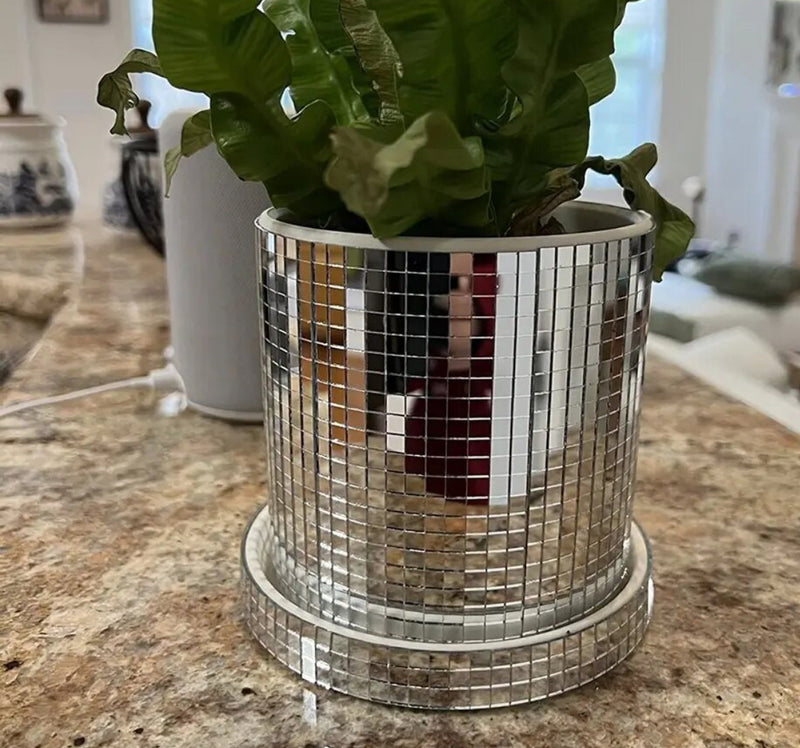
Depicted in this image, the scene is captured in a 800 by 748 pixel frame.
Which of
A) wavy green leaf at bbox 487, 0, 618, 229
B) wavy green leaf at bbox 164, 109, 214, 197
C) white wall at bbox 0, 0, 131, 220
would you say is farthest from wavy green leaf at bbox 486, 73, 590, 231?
white wall at bbox 0, 0, 131, 220

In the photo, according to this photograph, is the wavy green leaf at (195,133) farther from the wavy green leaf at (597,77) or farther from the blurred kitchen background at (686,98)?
the blurred kitchen background at (686,98)

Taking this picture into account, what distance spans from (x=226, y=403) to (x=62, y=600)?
0.30 meters

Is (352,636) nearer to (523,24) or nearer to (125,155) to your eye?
(523,24)

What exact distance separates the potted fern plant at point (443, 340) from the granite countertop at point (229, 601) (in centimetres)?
2

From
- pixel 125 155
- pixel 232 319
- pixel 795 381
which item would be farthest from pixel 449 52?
pixel 795 381

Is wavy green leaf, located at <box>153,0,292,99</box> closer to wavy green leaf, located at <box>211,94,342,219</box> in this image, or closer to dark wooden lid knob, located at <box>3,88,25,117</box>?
wavy green leaf, located at <box>211,94,342,219</box>

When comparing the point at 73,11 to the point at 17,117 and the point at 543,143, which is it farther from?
the point at 543,143

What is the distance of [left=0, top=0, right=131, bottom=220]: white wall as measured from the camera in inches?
137

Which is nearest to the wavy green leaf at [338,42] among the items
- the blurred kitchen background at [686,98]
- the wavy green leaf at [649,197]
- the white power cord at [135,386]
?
the wavy green leaf at [649,197]

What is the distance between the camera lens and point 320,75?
1.30 feet

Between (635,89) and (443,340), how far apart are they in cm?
435

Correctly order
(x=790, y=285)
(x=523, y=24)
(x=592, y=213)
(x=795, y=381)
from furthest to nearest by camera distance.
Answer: (x=790, y=285) → (x=795, y=381) → (x=592, y=213) → (x=523, y=24)

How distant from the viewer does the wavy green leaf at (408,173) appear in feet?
0.94

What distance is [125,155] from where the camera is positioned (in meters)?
1.35
